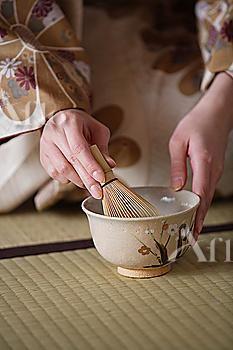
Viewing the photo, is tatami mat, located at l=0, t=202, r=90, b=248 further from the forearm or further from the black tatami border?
the forearm

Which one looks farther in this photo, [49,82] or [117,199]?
[49,82]

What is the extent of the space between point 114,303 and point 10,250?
263mm

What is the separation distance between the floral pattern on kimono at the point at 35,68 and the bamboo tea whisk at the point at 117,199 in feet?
0.55

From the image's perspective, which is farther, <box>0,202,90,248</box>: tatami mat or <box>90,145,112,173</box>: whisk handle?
<box>0,202,90,248</box>: tatami mat

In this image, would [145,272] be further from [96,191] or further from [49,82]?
[49,82]

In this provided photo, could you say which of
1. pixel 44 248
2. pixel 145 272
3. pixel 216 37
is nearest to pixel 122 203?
pixel 145 272

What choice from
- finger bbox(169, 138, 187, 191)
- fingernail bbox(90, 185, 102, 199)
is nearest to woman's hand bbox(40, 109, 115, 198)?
fingernail bbox(90, 185, 102, 199)

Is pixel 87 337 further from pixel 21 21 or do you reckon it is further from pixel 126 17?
pixel 126 17

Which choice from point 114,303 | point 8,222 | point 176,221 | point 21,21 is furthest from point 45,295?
point 21,21

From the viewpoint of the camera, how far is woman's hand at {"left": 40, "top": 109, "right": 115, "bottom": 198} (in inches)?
39.6

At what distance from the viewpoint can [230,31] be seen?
1.34 m

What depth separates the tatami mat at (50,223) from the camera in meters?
1.26

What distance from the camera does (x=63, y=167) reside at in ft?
3.43

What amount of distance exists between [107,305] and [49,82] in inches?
15.0
